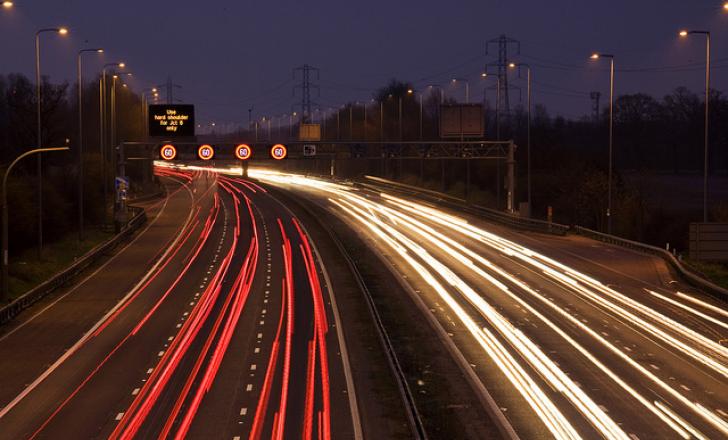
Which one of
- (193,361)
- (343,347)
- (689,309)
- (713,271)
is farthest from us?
(713,271)

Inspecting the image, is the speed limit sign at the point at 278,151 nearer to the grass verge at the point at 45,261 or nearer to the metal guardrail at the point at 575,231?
the grass verge at the point at 45,261

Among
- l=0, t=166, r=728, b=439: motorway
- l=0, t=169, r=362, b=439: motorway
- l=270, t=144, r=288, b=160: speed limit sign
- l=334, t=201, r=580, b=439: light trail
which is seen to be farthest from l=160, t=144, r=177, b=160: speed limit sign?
l=334, t=201, r=580, b=439: light trail

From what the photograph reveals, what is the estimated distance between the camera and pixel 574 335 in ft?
95.3

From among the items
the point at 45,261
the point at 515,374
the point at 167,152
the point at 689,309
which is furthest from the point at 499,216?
the point at 515,374

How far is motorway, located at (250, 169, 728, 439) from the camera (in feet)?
65.6

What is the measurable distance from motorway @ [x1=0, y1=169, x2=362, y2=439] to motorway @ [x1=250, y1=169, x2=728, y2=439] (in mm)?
3945

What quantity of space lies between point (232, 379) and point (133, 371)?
2.95 meters

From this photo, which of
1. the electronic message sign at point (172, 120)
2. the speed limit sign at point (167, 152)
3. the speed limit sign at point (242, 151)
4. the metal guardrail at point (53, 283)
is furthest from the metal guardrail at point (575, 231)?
the metal guardrail at point (53, 283)

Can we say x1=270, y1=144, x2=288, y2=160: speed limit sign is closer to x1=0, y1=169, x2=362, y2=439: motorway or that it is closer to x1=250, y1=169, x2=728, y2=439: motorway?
x1=250, y1=169, x2=728, y2=439: motorway

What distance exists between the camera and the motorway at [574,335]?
1998 centimetres

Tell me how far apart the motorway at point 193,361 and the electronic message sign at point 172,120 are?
19214mm

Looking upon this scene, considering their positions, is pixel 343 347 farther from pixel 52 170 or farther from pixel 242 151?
pixel 52 170

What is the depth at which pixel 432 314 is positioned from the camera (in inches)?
1309

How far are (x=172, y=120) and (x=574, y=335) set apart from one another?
141 ft
